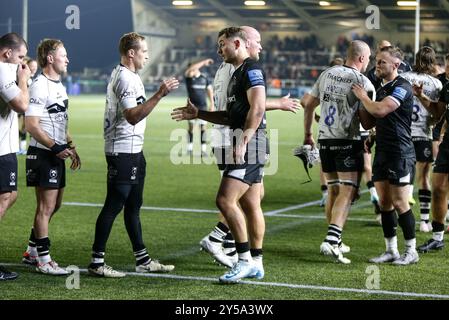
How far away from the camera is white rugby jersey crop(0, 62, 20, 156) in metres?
7.21

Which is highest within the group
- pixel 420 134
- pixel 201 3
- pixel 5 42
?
pixel 201 3

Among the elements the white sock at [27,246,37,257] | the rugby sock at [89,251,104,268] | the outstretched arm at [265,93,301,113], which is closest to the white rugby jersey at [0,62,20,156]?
the white sock at [27,246,37,257]

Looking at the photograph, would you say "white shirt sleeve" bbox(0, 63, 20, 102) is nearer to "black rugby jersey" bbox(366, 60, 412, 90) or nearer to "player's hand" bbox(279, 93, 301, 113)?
"player's hand" bbox(279, 93, 301, 113)

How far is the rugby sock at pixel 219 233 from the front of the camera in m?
8.45

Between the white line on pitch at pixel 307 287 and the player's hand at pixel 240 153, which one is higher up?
the player's hand at pixel 240 153

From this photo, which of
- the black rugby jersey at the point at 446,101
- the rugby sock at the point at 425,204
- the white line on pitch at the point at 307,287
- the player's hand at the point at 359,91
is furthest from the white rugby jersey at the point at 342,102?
the rugby sock at the point at 425,204

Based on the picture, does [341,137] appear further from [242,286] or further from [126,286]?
[126,286]

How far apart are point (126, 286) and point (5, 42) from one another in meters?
2.31

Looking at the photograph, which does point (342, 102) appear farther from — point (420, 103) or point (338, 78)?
point (420, 103)

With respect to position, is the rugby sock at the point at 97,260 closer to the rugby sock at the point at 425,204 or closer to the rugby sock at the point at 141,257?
the rugby sock at the point at 141,257

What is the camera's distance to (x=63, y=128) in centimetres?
791

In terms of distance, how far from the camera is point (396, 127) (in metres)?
8.45

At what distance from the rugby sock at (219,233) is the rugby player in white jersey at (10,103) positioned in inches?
77.4
